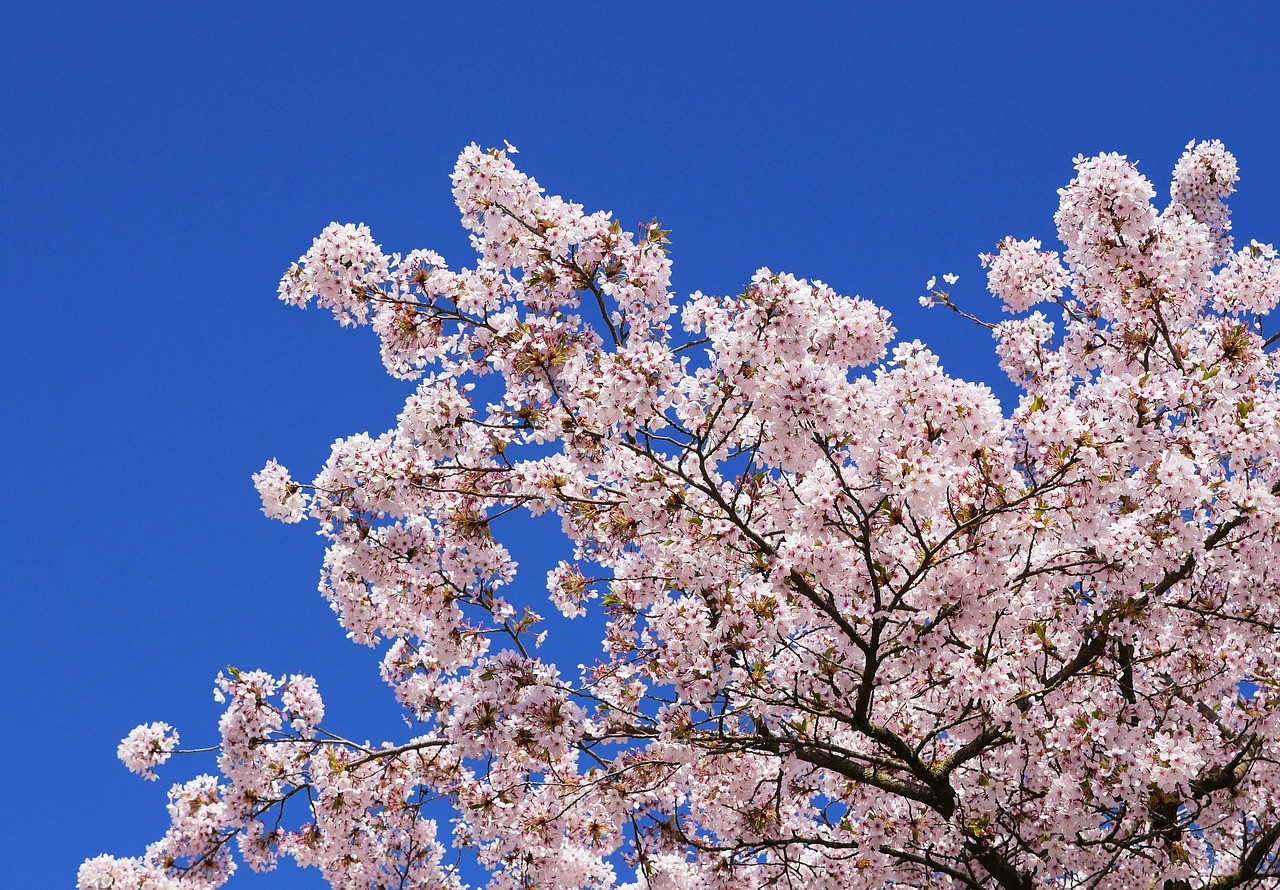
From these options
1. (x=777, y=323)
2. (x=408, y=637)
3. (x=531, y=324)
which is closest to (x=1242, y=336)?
(x=777, y=323)

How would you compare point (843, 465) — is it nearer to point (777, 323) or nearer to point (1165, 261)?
point (777, 323)

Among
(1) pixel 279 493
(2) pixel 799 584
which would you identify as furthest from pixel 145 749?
(2) pixel 799 584

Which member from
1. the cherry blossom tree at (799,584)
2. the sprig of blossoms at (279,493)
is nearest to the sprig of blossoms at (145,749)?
the cherry blossom tree at (799,584)

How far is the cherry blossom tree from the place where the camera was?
8.30 m

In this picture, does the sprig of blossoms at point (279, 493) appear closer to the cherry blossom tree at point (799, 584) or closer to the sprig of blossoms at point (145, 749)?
the cherry blossom tree at point (799, 584)

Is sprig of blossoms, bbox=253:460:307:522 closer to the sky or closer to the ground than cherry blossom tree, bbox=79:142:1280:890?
closer to the sky

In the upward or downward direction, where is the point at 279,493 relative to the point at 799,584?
upward

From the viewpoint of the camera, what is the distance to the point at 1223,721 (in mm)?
11352

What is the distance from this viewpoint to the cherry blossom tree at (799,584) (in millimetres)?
8297

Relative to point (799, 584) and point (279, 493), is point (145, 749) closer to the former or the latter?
point (279, 493)

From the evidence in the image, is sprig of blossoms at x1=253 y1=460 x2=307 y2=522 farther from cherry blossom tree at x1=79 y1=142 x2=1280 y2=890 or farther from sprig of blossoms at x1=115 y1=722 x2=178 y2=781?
sprig of blossoms at x1=115 y1=722 x2=178 y2=781

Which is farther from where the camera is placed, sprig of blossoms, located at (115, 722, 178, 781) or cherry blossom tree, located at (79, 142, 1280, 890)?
sprig of blossoms, located at (115, 722, 178, 781)

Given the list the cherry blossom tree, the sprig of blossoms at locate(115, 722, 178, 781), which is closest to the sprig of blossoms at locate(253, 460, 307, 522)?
the cherry blossom tree

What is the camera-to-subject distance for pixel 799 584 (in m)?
8.79
